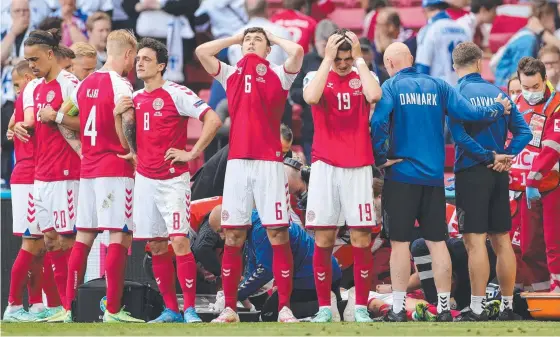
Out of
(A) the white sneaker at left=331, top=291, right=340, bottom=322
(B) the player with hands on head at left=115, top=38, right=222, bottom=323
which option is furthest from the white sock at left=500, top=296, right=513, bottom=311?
(B) the player with hands on head at left=115, top=38, right=222, bottom=323

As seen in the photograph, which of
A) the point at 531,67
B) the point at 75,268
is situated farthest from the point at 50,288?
the point at 531,67

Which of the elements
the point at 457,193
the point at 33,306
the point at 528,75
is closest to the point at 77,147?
the point at 33,306

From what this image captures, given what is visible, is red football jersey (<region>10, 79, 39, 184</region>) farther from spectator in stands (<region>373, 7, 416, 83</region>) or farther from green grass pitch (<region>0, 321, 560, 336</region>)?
spectator in stands (<region>373, 7, 416, 83</region>)

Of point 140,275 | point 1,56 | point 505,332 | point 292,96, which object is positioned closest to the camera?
point 505,332

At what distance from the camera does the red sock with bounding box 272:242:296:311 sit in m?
10.9

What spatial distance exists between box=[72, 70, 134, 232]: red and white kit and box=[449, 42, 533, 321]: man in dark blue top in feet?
8.86

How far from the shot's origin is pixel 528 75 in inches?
486

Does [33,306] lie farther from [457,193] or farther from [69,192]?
[457,193]

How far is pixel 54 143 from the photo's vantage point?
12125mm

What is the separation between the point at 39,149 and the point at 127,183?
1.15 metres

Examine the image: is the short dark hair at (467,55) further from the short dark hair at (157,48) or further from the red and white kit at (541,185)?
the short dark hair at (157,48)

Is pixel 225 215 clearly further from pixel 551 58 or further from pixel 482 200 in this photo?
pixel 551 58

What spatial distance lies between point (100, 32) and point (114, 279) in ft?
19.3

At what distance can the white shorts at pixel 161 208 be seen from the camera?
11016 millimetres
